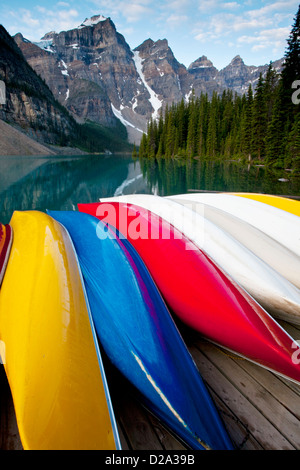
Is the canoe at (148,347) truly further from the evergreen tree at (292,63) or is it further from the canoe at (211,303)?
the evergreen tree at (292,63)

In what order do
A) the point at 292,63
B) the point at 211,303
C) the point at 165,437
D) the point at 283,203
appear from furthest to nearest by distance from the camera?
the point at 292,63, the point at 283,203, the point at 211,303, the point at 165,437

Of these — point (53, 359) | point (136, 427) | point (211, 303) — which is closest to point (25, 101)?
point (211, 303)

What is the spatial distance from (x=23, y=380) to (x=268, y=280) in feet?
7.02

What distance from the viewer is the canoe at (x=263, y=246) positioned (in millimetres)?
2490

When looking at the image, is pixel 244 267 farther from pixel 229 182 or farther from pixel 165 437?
pixel 229 182

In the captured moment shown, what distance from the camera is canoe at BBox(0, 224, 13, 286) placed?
2491 mm

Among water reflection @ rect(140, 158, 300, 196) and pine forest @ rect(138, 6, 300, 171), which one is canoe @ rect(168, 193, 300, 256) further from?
pine forest @ rect(138, 6, 300, 171)

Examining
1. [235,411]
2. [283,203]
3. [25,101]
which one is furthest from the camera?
[25,101]

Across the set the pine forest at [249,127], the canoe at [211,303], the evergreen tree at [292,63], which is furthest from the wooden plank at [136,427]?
the evergreen tree at [292,63]

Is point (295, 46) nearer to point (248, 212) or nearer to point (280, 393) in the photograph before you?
point (248, 212)

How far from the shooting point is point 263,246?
9.42ft

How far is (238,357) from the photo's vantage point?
6.31 feet

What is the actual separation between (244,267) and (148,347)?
1406 mm
